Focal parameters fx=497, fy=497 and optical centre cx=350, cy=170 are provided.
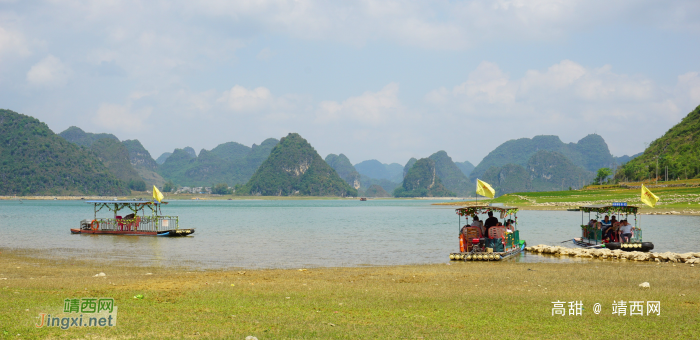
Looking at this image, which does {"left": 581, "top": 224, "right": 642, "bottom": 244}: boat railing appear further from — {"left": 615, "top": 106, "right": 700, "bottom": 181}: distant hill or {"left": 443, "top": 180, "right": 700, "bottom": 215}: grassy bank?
{"left": 615, "top": 106, "right": 700, "bottom": 181}: distant hill

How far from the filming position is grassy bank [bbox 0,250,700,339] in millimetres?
7750

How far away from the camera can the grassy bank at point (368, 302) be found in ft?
25.4

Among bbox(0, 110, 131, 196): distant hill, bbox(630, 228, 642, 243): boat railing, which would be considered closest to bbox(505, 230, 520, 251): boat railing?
bbox(630, 228, 642, 243): boat railing

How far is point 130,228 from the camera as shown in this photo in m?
35.4

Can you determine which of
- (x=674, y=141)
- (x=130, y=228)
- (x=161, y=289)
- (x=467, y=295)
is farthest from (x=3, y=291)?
(x=674, y=141)

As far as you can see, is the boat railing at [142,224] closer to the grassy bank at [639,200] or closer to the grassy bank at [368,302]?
the grassy bank at [368,302]

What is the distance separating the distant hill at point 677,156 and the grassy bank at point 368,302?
316 ft

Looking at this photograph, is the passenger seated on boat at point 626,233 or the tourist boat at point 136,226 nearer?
the passenger seated on boat at point 626,233

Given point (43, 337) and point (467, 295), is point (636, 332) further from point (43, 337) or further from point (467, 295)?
point (43, 337)

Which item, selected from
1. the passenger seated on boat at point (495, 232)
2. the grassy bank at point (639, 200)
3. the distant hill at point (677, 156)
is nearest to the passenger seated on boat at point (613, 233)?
the passenger seated on boat at point (495, 232)

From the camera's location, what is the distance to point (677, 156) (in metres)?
108

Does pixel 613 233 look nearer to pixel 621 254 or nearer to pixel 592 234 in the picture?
pixel 592 234

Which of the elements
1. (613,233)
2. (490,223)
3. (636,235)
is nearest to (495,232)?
(490,223)

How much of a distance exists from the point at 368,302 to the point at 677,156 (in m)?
121
